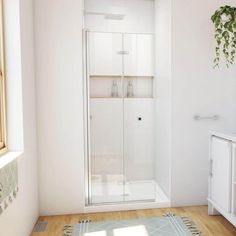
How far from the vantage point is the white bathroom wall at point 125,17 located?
318 centimetres

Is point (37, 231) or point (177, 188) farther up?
point (177, 188)

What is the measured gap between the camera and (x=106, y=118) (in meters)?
2.96

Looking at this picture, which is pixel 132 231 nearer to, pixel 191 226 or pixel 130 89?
pixel 191 226

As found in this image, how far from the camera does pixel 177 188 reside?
9.00 ft

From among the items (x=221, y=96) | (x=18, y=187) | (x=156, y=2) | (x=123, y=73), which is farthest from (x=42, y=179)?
(x=156, y=2)

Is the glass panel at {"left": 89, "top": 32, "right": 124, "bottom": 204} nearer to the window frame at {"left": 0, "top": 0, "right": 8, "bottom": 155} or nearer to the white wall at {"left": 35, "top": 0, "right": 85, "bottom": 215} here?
the white wall at {"left": 35, "top": 0, "right": 85, "bottom": 215}

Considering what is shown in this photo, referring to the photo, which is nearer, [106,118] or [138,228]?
[138,228]

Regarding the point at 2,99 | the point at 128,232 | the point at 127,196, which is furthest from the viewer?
the point at 127,196

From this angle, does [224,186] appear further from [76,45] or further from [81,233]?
[76,45]

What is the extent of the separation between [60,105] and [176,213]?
1713mm

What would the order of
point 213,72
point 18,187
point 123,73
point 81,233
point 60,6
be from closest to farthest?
1. point 18,187
2. point 81,233
3. point 60,6
4. point 213,72
5. point 123,73

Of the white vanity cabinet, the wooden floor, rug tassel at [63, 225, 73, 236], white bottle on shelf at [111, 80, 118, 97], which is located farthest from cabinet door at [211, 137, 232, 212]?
rug tassel at [63, 225, 73, 236]

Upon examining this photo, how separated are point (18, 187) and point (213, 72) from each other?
2312mm

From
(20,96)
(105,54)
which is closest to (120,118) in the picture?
(105,54)
